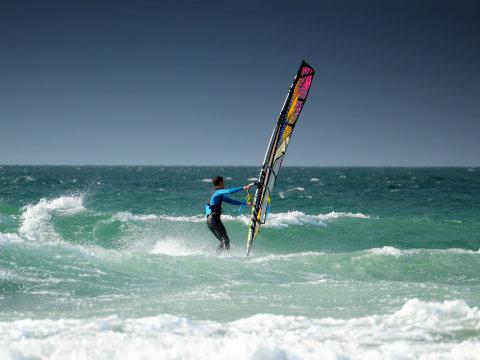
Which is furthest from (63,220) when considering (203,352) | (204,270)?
(203,352)

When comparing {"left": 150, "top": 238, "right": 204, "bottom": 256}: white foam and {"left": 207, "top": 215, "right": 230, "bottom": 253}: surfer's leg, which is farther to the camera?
Answer: {"left": 150, "top": 238, "right": 204, "bottom": 256}: white foam

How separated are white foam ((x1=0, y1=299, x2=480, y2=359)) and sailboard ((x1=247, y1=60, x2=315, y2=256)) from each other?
4129 mm

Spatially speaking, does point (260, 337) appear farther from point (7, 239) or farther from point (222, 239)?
point (7, 239)

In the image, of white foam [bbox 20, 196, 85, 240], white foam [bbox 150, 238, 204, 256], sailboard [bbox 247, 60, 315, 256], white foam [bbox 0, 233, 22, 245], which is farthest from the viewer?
white foam [bbox 20, 196, 85, 240]

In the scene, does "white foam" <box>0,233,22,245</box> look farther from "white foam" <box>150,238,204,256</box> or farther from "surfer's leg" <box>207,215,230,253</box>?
"surfer's leg" <box>207,215,230,253</box>

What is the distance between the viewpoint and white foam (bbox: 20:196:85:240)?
42.8 ft

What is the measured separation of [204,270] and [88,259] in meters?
1.76

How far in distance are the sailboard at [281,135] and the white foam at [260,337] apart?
413 centimetres

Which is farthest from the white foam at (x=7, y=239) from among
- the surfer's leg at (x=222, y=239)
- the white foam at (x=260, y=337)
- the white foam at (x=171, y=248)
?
the white foam at (x=260, y=337)

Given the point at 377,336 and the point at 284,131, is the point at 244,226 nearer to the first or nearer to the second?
the point at 284,131

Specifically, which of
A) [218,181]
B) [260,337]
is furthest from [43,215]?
[260,337]

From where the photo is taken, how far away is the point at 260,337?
13.1 ft

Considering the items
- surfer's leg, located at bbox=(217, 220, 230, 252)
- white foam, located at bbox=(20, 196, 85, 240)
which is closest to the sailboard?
surfer's leg, located at bbox=(217, 220, 230, 252)

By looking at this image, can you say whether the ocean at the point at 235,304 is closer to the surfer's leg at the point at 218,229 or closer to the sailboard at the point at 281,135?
the surfer's leg at the point at 218,229
